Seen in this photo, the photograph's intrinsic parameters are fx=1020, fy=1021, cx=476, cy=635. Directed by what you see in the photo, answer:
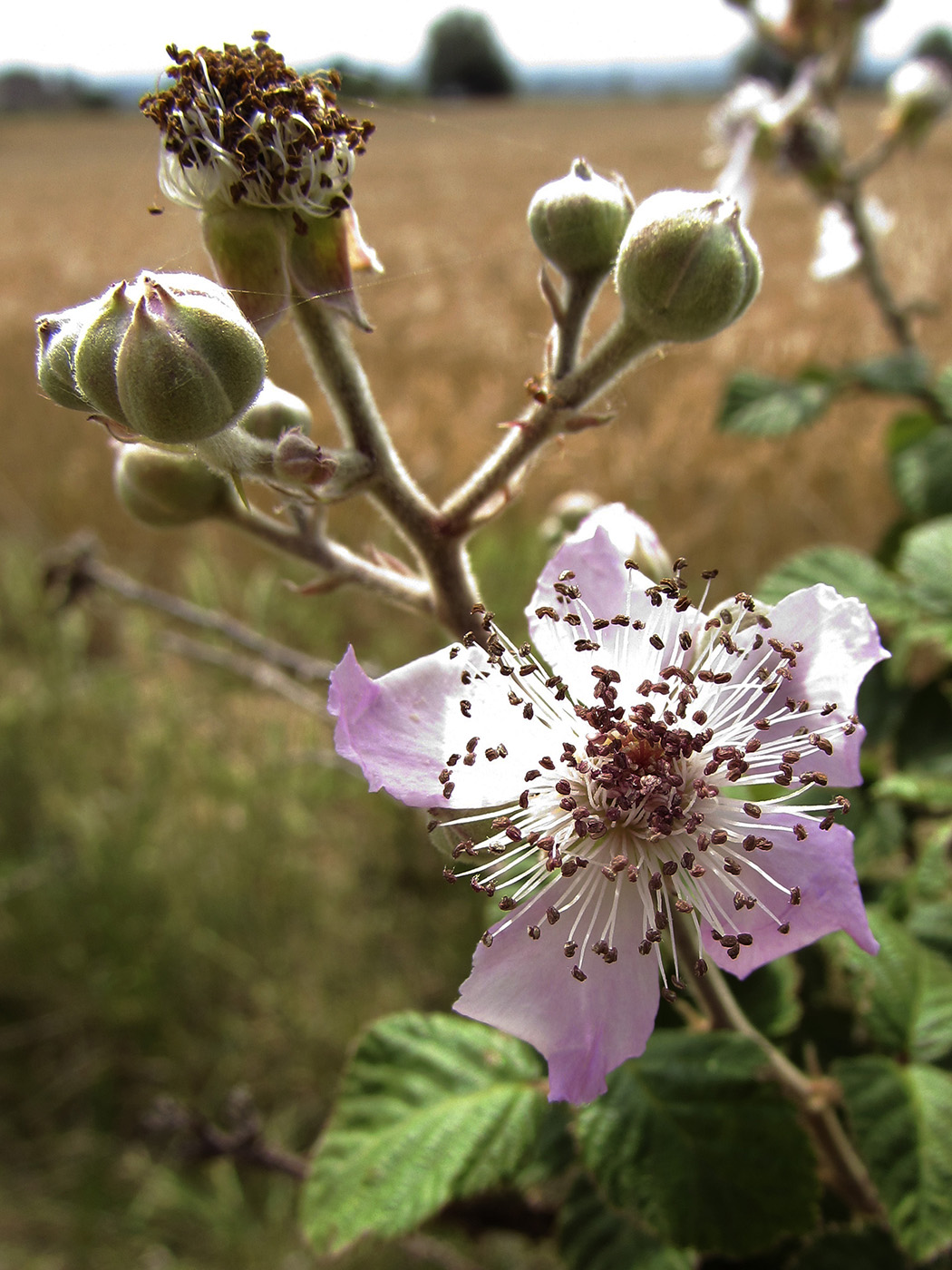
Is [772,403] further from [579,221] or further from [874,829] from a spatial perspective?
[579,221]

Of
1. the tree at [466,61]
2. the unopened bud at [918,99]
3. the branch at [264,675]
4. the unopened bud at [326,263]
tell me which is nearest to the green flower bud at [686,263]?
the unopened bud at [326,263]

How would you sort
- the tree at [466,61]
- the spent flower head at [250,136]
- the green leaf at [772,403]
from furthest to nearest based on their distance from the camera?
the tree at [466,61] < the green leaf at [772,403] < the spent flower head at [250,136]

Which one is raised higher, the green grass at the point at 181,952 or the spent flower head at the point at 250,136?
the spent flower head at the point at 250,136

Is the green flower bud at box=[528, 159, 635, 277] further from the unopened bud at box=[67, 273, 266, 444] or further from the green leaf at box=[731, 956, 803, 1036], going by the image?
the green leaf at box=[731, 956, 803, 1036]

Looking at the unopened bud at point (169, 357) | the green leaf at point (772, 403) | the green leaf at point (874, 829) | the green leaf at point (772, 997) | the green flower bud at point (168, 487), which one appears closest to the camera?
the unopened bud at point (169, 357)

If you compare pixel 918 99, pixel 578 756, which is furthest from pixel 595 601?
pixel 918 99

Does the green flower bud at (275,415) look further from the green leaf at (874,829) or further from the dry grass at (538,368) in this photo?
the green leaf at (874,829)
